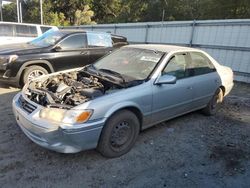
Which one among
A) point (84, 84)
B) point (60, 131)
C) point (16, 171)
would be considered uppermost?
point (84, 84)

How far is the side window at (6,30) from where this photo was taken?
11.2 metres

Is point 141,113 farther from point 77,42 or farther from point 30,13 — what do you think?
point 30,13

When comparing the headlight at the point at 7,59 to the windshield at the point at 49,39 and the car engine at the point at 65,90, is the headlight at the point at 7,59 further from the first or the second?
the car engine at the point at 65,90

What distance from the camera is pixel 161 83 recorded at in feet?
13.8

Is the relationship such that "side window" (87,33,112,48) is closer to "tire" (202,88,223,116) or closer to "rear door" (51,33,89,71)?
"rear door" (51,33,89,71)

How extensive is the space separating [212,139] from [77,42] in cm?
483

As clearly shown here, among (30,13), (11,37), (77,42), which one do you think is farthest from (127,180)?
(30,13)

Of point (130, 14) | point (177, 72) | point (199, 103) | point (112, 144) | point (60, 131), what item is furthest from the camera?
point (130, 14)

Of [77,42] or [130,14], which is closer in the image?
[77,42]

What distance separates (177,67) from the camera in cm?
471

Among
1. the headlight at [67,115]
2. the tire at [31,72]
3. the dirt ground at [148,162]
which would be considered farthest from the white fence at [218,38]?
the headlight at [67,115]

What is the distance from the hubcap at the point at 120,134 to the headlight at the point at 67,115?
559mm

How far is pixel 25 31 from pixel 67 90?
30.0ft

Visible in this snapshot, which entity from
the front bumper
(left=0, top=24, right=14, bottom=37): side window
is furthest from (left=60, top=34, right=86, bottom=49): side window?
(left=0, top=24, right=14, bottom=37): side window
